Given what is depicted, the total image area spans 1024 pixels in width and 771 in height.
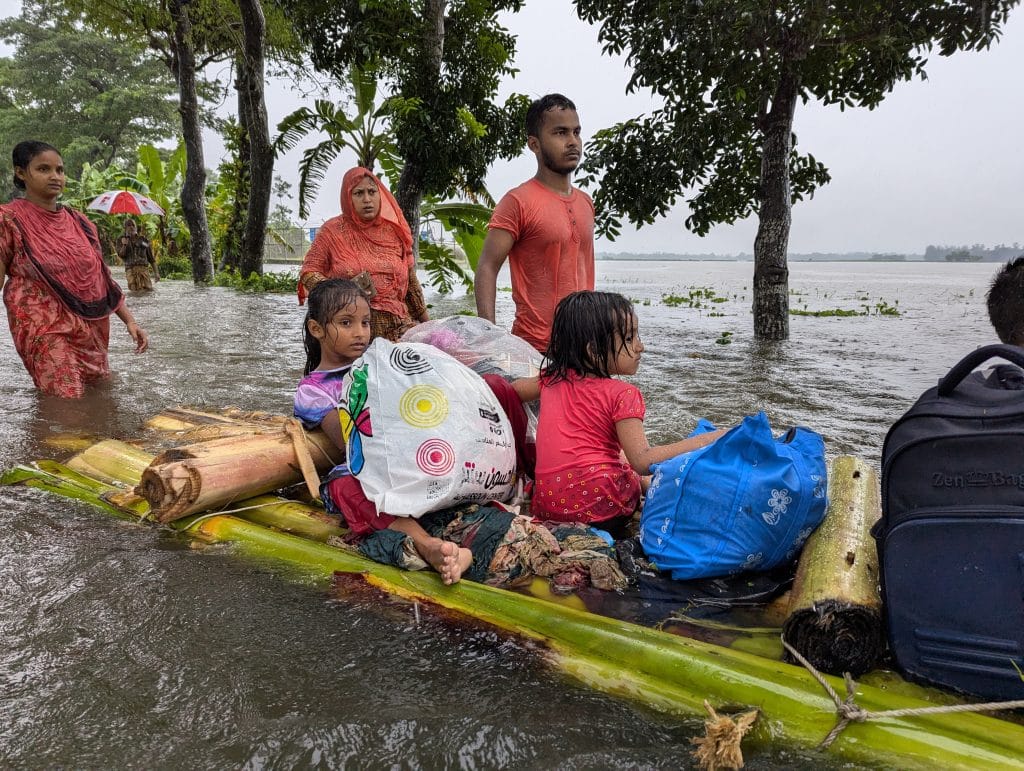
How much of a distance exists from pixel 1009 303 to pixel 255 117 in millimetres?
13359

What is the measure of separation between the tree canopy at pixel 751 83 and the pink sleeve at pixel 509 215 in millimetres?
3871

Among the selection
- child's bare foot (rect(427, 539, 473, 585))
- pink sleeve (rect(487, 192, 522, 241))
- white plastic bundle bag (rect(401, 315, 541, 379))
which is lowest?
child's bare foot (rect(427, 539, 473, 585))

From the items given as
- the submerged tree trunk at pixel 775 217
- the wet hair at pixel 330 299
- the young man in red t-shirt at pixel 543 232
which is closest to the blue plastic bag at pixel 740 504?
the young man in red t-shirt at pixel 543 232

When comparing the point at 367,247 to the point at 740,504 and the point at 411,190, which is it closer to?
the point at 740,504

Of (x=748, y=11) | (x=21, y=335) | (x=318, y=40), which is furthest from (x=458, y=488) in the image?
(x=318, y=40)

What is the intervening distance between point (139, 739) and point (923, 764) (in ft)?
5.50

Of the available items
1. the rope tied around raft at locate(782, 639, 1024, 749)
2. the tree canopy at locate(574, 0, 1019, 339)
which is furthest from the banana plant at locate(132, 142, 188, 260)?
the rope tied around raft at locate(782, 639, 1024, 749)

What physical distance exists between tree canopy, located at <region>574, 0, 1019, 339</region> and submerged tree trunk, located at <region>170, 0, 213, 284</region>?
9800 millimetres

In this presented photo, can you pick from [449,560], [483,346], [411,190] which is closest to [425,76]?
[411,190]

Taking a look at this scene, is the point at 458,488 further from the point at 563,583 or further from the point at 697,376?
the point at 697,376

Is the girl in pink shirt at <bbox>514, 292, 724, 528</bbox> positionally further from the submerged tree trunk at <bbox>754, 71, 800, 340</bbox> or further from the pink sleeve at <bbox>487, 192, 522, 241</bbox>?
the submerged tree trunk at <bbox>754, 71, 800, 340</bbox>

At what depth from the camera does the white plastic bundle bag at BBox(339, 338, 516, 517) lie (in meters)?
2.37

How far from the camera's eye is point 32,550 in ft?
8.67

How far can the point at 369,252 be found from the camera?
15.4ft
